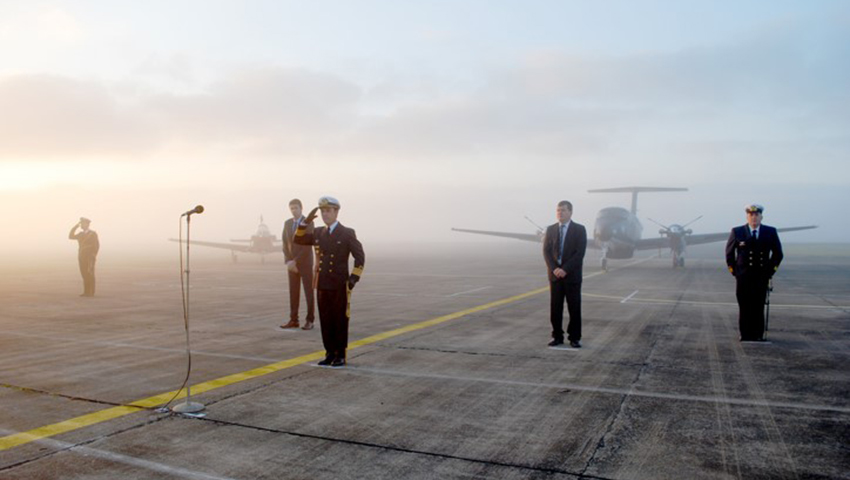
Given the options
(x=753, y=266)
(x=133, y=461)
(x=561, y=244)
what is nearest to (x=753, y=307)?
(x=753, y=266)

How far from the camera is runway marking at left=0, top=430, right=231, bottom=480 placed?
4250 mm

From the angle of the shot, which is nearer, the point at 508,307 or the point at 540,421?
the point at 540,421

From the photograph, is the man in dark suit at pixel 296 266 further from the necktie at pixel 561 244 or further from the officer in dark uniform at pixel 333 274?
the necktie at pixel 561 244

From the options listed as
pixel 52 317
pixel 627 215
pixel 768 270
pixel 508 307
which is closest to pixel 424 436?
pixel 768 270

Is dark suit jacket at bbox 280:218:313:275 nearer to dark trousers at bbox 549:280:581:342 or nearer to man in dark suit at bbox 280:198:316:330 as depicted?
man in dark suit at bbox 280:198:316:330

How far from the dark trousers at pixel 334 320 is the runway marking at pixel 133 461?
11.5 ft

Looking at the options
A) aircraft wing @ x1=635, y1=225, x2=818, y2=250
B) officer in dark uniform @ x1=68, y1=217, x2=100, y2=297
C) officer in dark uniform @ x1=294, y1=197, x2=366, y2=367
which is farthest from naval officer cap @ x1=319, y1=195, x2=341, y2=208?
aircraft wing @ x1=635, y1=225, x2=818, y2=250

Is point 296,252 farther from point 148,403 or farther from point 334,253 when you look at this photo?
point 148,403

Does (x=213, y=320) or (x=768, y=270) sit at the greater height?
(x=768, y=270)

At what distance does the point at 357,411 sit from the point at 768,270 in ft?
25.2

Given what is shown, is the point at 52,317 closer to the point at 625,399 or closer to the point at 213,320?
the point at 213,320

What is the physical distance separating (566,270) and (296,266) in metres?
5.28

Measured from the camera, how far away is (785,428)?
5258 millimetres

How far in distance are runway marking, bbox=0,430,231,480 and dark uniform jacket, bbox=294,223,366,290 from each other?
3.77 metres
